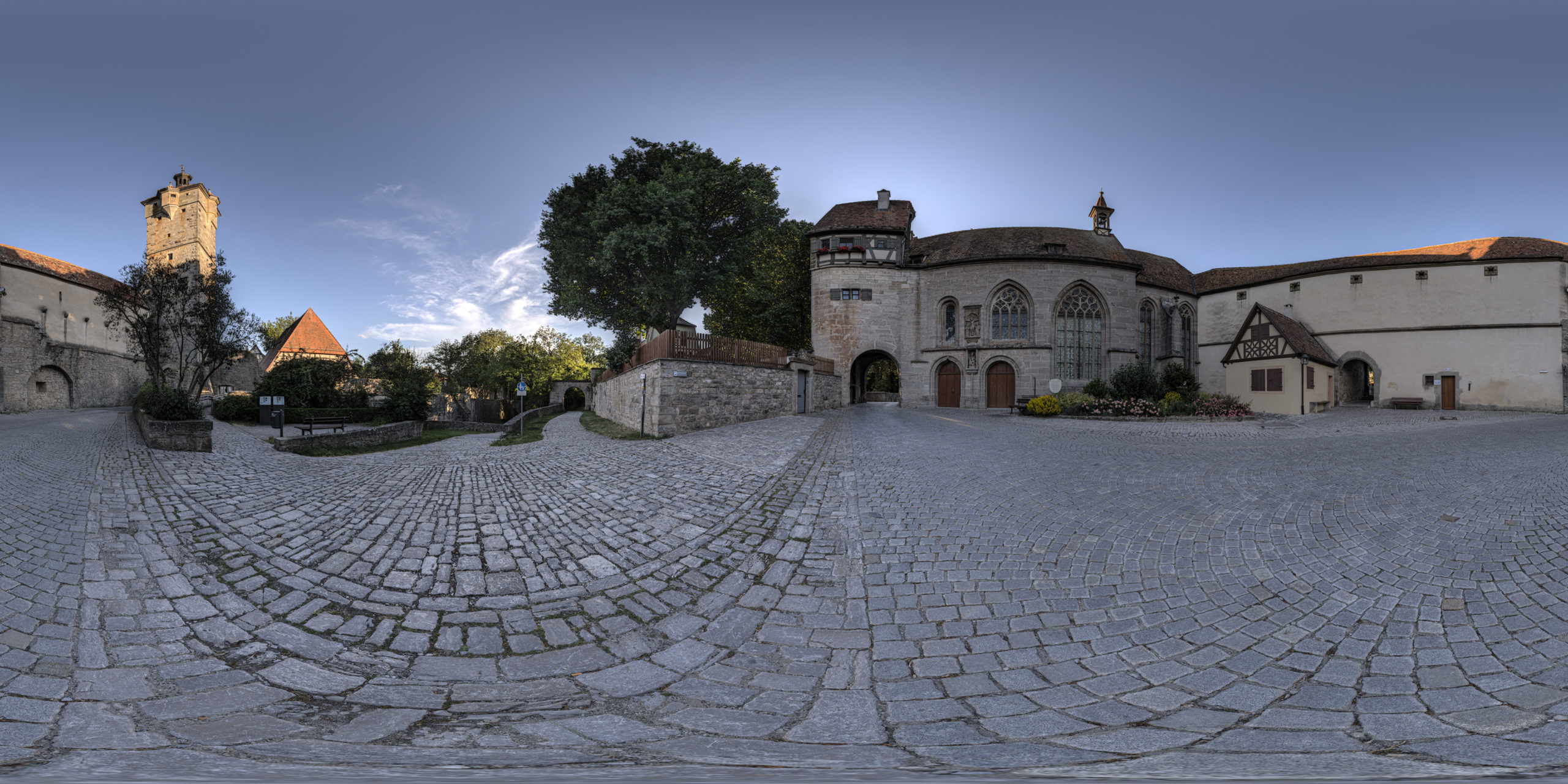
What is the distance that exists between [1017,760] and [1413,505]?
22.2 ft

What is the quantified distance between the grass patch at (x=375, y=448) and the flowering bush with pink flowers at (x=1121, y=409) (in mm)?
21514

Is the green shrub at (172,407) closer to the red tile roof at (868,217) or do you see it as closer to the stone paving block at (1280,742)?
the stone paving block at (1280,742)

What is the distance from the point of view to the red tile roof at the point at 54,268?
3091cm

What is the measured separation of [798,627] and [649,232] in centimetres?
2082

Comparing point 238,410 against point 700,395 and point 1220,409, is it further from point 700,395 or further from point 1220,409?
point 1220,409

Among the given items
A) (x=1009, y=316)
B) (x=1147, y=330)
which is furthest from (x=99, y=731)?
(x=1147, y=330)

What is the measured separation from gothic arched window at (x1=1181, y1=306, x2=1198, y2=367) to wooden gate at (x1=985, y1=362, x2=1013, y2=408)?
13.1 m

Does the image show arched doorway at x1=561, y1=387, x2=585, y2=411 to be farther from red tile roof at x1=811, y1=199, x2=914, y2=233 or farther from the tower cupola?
the tower cupola

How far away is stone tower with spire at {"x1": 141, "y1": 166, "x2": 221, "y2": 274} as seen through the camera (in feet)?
141

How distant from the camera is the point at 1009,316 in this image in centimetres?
3045

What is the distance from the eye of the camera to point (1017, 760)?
2.66m

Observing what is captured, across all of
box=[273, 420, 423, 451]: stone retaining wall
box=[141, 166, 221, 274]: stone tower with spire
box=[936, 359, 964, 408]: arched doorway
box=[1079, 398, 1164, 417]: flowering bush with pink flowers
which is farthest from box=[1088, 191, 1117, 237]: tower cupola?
box=[141, 166, 221, 274]: stone tower with spire

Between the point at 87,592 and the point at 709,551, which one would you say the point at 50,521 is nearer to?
the point at 87,592

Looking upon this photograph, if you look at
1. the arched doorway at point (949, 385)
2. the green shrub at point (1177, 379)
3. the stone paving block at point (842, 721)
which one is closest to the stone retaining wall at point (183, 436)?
the stone paving block at point (842, 721)
